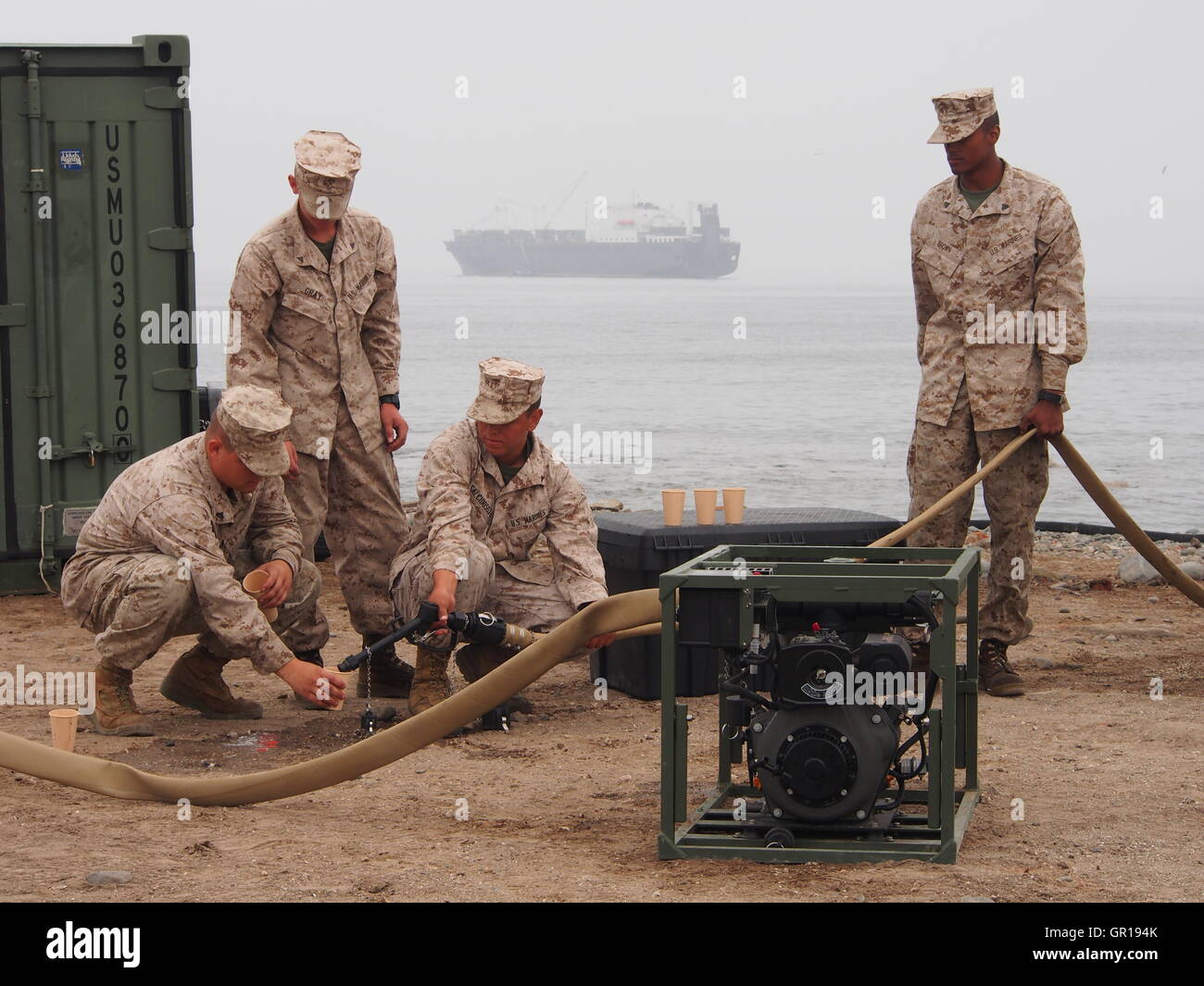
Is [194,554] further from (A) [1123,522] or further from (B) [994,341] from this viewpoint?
(A) [1123,522]

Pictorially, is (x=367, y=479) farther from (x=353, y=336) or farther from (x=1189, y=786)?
(x=1189, y=786)

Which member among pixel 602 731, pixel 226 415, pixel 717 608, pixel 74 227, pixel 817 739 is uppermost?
pixel 74 227

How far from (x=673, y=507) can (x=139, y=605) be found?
208 centimetres

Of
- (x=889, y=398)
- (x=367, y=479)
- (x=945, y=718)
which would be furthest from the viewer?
(x=889, y=398)

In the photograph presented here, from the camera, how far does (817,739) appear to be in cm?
445

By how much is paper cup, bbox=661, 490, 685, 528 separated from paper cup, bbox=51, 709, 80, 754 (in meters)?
2.36

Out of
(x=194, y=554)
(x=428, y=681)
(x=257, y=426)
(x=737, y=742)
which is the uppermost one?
(x=257, y=426)

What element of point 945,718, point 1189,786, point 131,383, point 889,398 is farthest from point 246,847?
point 889,398

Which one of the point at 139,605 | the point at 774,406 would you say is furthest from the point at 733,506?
the point at 774,406

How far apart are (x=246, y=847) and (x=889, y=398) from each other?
25526 millimetres

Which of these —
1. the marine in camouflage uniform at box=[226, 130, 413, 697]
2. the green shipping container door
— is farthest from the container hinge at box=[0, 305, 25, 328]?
the marine in camouflage uniform at box=[226, 130, 413, 697]

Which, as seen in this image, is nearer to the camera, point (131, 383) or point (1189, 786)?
point (1189, 786)

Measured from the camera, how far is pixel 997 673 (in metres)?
6.71

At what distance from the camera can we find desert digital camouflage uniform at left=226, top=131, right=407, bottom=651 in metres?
6.43
